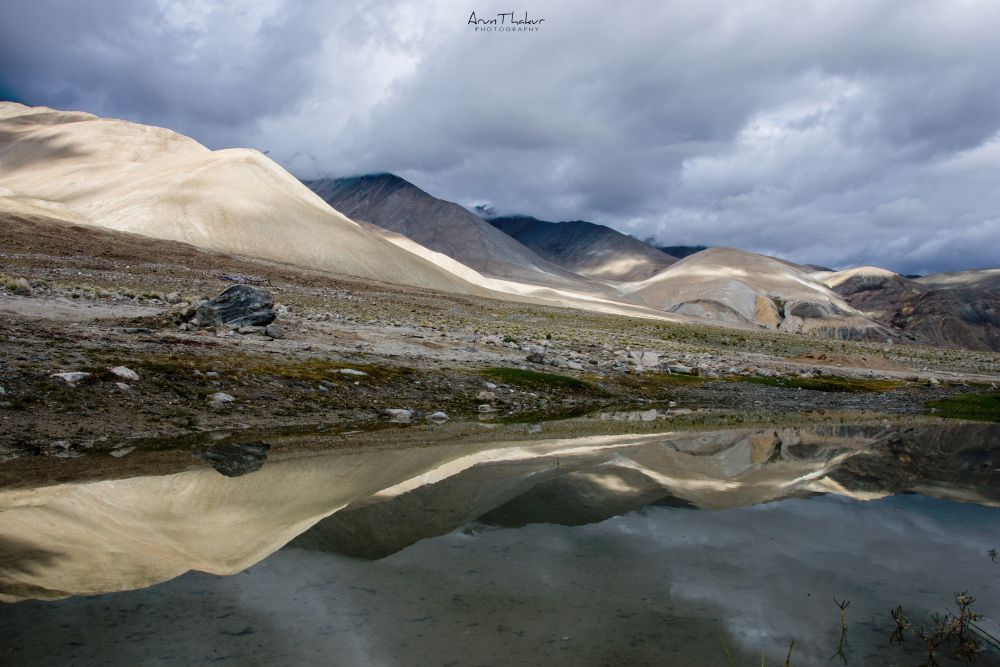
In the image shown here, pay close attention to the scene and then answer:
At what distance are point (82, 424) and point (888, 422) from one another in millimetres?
25379

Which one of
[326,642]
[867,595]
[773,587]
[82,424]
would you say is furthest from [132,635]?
[82,424]

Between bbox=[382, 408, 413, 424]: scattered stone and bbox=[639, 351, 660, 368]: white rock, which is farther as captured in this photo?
bbox=[639, 351, 660, 368]: white rock

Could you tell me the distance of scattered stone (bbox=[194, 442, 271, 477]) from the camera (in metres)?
12.0

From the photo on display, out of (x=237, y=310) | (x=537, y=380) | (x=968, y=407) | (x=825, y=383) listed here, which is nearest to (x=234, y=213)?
(x=237, y=310)

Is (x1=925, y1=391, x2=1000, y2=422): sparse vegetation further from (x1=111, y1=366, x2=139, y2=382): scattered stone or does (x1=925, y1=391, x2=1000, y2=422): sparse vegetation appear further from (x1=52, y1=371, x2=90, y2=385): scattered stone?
(x1=52, y1=371, x2=90, y2=385): scattered stone

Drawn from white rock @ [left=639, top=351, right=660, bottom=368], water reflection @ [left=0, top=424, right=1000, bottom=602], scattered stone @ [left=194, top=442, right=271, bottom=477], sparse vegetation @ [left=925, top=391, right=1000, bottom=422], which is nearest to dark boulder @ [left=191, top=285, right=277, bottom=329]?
scattered stone @ [left=194, top=442, right=271, bottom=477]

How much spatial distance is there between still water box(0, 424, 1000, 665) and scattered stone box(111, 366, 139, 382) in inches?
261

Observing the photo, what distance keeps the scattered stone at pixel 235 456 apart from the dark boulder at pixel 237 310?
47.7 ft

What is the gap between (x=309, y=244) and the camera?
13938cm

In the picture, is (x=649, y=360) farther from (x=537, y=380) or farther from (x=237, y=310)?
(x=237, y=310)

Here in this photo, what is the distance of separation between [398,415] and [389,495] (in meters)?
9.16

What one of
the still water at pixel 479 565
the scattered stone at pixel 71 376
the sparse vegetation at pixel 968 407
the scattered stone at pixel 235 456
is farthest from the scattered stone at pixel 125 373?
the sparse vegetation at pixel 968 407

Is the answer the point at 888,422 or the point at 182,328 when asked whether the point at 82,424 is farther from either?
the point at 888,422

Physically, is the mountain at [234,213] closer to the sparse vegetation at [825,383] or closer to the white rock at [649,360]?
the white rock at [649,360]
